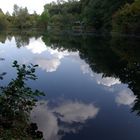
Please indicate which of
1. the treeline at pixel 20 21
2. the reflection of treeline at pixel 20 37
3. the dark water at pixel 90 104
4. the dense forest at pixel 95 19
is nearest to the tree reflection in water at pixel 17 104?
the dark water at pixel 90 104

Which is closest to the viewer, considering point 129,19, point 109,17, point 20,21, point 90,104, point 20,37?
point 90,104

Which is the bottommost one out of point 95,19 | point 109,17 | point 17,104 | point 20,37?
point 20,37

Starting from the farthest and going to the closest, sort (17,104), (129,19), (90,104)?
1. (129,19)
2. (90,104)
3. (17,104)

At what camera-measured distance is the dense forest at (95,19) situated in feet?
264

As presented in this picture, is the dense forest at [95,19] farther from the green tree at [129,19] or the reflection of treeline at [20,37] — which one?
the reflection of treeline at [20,37]

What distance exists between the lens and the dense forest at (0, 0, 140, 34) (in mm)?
80438

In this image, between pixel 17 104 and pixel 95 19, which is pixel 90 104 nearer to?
pixel 17 104

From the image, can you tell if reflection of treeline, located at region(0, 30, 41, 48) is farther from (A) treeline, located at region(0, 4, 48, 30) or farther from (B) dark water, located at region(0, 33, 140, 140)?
(A) treeline, located at region(0, 4, 48, 30)

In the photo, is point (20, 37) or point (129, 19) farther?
point (20, 37)

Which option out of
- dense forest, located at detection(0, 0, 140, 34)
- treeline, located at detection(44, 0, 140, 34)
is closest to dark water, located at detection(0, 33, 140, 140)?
treeline, located at detection(44, 0, 140, 34)

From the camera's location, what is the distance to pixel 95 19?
11281 cm

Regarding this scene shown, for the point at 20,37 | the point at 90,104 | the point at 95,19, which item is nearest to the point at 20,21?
the point at 95,19

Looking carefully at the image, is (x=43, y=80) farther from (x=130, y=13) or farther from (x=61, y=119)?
(x=130, y=13)

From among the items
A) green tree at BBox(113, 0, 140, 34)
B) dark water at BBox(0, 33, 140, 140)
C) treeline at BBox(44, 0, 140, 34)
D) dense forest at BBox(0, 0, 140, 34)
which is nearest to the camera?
dark water at BBox(0, 33, 140, 140)
